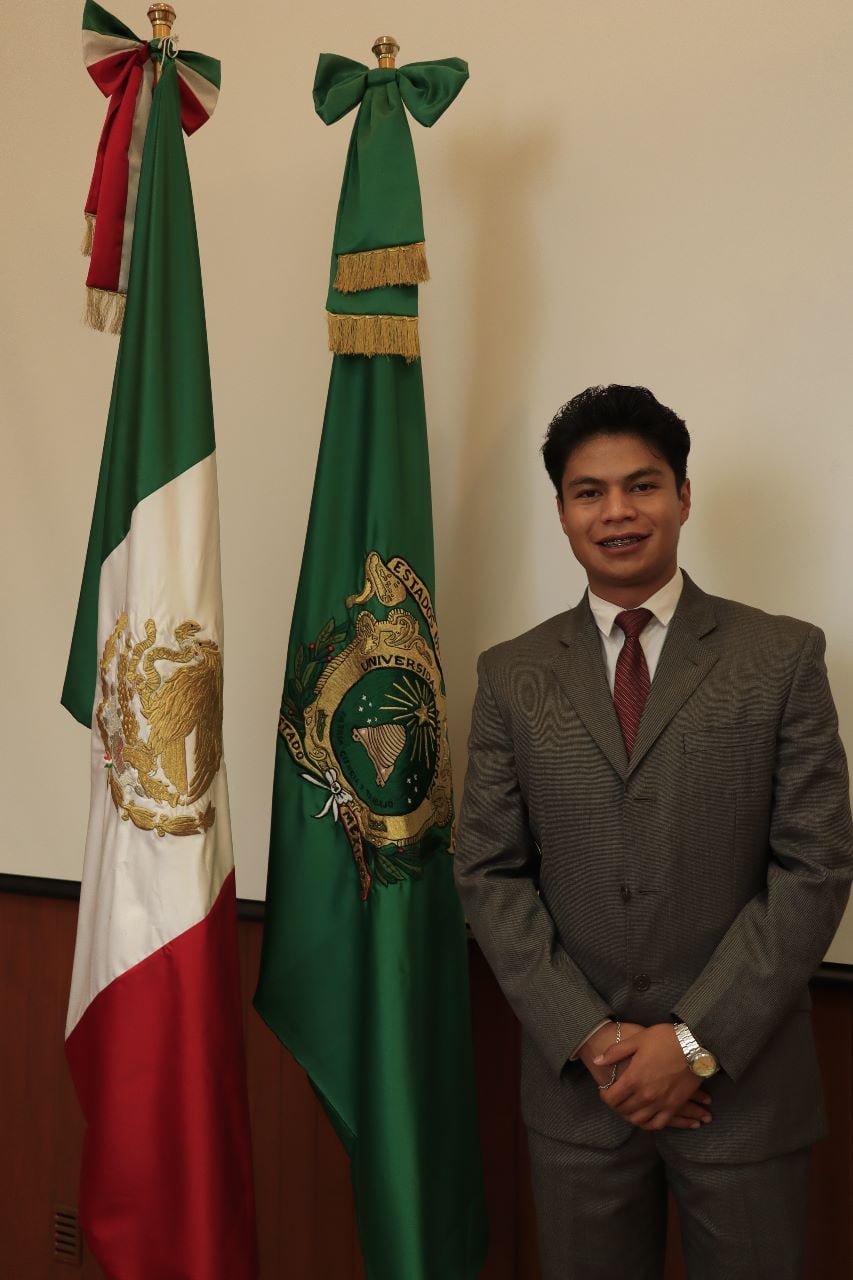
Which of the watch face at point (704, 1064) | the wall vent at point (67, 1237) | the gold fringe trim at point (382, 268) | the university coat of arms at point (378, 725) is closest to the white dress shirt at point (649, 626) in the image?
the university coat of arms at point (378, 725)

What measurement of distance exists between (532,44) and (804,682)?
1450mm

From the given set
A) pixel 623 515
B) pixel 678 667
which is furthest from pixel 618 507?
pixel 678 667

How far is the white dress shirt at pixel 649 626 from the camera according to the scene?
1.68 meters

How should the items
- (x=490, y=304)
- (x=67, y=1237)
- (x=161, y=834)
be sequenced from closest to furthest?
(x=161, y=834)
(x=490, y=304)
(x=67, y=1237)

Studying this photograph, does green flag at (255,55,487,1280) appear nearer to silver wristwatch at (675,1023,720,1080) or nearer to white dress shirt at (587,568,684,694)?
white dress shirt at (587,568,684,694)

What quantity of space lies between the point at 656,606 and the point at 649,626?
0.03m

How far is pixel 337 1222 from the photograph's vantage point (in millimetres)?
2369

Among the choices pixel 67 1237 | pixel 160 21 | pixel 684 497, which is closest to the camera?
pixel 684 497

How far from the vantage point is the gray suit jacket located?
153 centimetres

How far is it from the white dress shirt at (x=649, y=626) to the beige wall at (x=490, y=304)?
46cm

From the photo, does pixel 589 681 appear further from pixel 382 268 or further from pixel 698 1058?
pixel 382 268

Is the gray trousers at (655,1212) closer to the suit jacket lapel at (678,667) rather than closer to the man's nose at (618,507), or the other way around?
the suit jacket lapel at (678,667)

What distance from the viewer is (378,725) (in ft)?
6.40

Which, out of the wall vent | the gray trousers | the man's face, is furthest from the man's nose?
the wall vent
